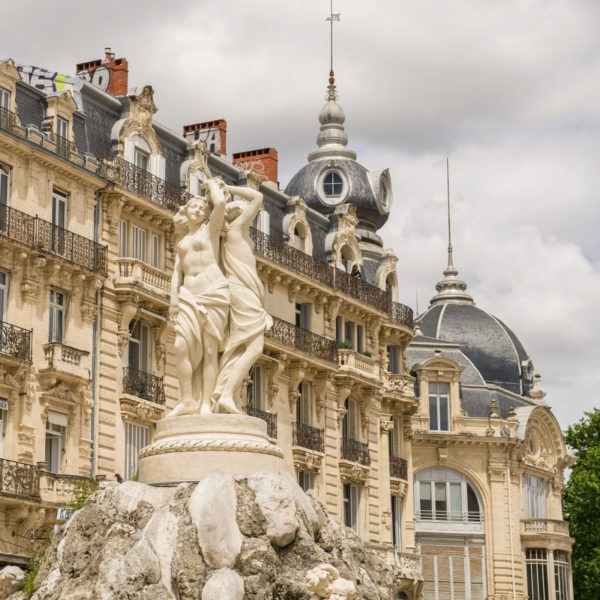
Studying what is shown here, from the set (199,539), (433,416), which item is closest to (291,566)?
(199,539)

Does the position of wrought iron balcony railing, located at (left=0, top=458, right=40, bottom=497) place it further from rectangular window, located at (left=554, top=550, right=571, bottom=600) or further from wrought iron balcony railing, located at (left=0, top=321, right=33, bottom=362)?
rectangular window, located at (left=554, top=550, right=571, bottom=600)

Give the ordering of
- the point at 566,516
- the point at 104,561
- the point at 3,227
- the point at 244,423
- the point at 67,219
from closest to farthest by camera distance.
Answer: the point at 104,561, the point at 244,423, the point at 3,227, the point at 67,219, the point at 566,516

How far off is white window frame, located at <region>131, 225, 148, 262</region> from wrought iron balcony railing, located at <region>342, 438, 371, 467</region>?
10774 millimetres

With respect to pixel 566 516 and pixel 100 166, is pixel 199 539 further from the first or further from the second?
pixel 566 516

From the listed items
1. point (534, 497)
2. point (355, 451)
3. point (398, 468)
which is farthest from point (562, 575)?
point (355, 451)

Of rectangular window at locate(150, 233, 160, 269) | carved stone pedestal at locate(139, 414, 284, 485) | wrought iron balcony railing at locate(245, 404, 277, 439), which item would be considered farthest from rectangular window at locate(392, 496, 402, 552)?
carved stone pedestal at locate(139, 414, 284, 485)

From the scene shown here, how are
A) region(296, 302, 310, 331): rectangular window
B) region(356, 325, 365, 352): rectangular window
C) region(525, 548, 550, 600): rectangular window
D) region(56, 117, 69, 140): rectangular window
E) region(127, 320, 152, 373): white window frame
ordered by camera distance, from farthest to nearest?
region(525, 548, 550, 600): rectangular window
region(356, 325, 365, 352): rectangular window
region(296, 302, 310, 331): rectangular window
region(127, 320, 152, 373): white window frame
region(56, 117, 69, 140): rectangular window

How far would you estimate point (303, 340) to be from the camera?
4362cm

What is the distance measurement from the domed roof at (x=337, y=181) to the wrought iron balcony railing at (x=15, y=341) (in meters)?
19.5

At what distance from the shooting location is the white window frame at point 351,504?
149ft

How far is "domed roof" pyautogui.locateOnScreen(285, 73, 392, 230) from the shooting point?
167 ft

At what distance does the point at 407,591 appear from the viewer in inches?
1884

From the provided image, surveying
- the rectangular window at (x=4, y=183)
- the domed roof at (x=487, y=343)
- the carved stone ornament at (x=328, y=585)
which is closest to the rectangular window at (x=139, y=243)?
the rectangular window at (x=4, y=183)

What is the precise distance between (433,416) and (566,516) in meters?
9.73
